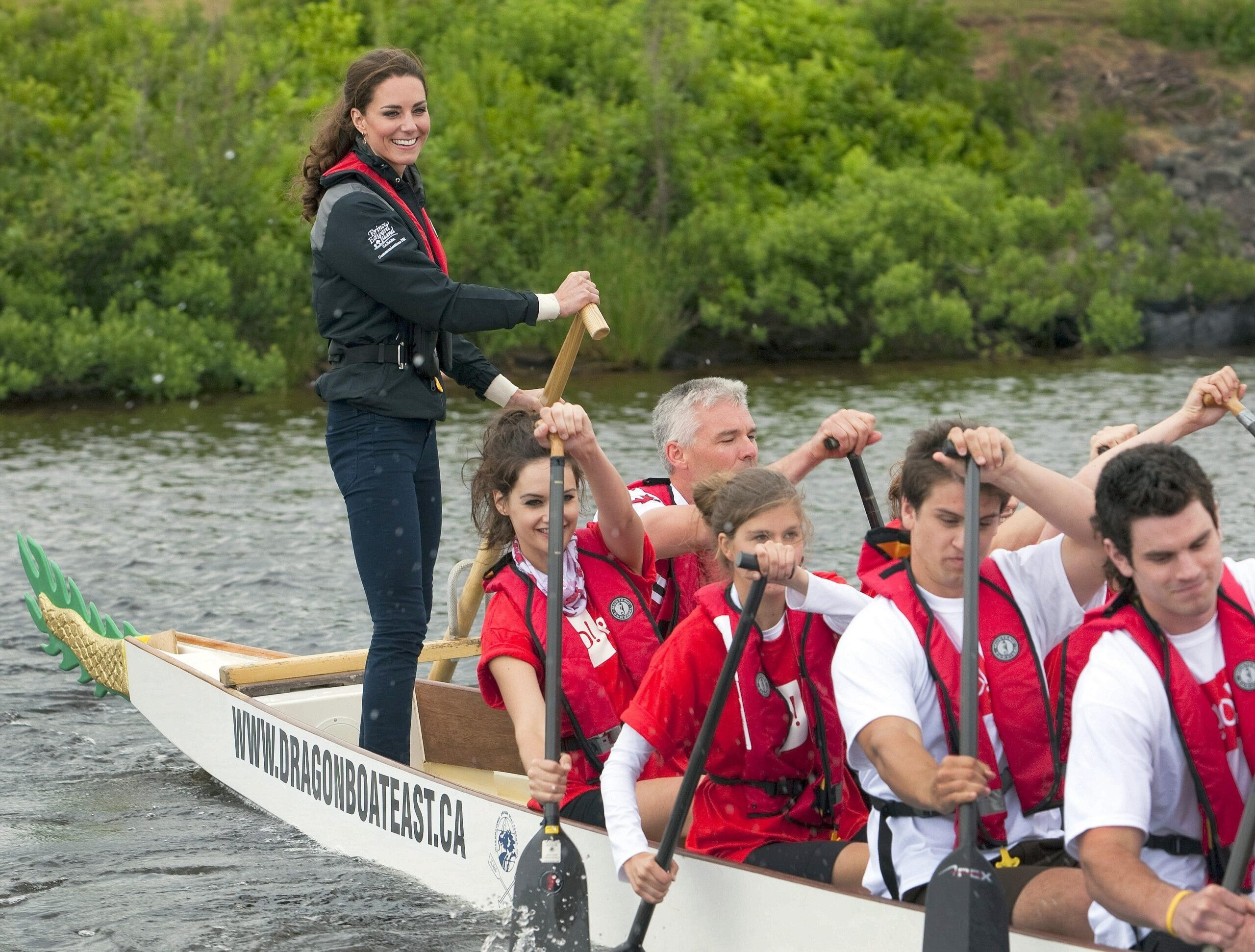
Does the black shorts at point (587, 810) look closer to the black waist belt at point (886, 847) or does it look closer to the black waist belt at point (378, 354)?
the black waist belt at point (886, 847)

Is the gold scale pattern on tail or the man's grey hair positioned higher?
the man's grey hair

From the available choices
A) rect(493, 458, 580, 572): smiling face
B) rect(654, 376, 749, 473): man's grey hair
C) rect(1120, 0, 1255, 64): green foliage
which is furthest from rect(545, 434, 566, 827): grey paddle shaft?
rect(1120, 0, 1255, 64): green foliage

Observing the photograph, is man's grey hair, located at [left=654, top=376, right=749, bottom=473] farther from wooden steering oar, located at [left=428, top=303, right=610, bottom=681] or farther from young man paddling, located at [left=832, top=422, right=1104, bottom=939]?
young man paddling, located at [left=832, top=422, right=1104, bottom=939]

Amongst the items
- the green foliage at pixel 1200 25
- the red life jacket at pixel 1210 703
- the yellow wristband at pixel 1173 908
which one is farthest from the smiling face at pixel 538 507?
the green foliage at pixel 1200 25

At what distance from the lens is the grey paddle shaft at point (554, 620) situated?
3.45m

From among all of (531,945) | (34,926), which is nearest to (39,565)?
(34,926)

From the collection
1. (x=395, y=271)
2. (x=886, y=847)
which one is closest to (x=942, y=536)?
(x=886, y=847)

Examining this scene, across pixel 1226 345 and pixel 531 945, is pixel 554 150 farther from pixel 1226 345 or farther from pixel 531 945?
Result: pixel 531 945

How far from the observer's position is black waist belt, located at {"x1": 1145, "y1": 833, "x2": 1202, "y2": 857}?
263cm

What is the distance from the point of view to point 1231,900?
2.40m

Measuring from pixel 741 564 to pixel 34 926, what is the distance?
8.98ft

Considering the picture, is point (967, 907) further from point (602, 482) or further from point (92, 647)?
point (92, 647)

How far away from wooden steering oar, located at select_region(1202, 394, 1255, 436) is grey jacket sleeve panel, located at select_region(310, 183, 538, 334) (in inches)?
65.2

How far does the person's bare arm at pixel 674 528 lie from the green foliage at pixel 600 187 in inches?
641
